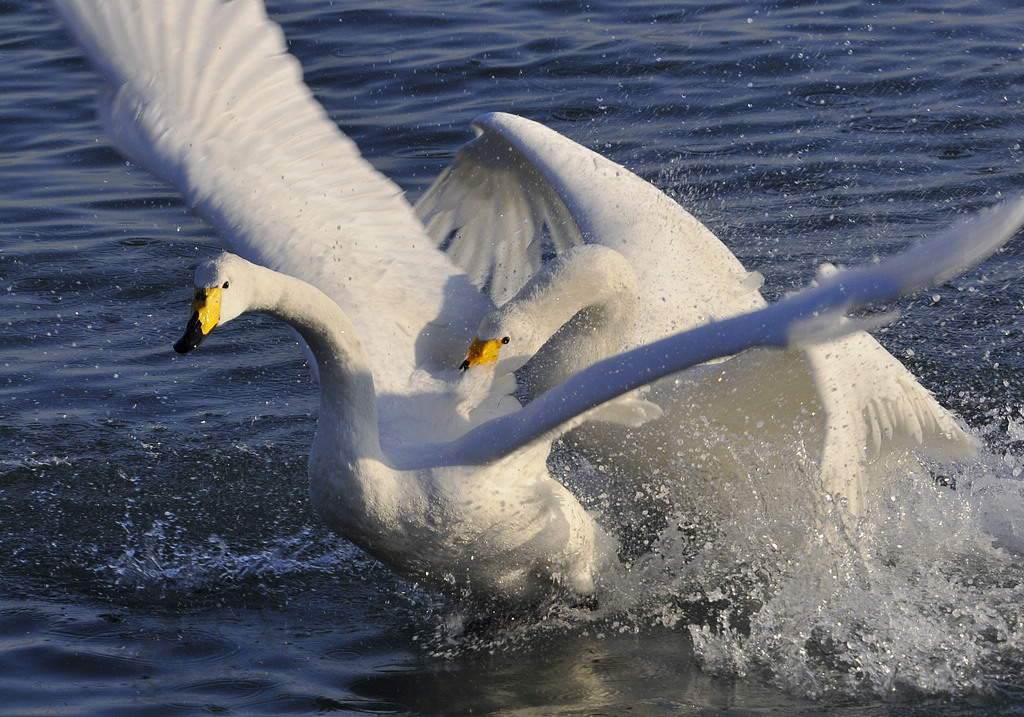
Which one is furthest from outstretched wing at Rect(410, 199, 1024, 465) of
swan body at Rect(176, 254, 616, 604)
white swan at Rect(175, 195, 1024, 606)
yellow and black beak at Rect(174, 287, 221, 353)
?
yellow and black beak at Rect(174, 287, 221, 353)

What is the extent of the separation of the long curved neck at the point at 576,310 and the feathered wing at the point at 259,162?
0.33 m

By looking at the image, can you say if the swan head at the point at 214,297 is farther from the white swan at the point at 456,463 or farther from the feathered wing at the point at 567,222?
the feathered wing at the point at 567,222

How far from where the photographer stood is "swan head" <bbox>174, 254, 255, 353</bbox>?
155 inches

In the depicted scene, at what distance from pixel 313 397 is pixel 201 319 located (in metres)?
3.28

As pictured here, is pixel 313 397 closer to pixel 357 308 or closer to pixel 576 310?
pixel 357 308

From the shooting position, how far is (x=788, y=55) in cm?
1162

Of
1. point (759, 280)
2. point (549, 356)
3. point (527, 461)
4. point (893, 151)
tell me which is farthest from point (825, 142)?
point (527, 461)

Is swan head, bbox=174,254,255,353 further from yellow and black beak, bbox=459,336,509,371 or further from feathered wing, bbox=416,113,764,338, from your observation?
feathered wing, bbox=416,113,764,338

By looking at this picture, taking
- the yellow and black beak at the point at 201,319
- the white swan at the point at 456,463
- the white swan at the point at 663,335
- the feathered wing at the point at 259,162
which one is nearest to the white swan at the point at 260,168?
the feathered wing at the point at 259,162

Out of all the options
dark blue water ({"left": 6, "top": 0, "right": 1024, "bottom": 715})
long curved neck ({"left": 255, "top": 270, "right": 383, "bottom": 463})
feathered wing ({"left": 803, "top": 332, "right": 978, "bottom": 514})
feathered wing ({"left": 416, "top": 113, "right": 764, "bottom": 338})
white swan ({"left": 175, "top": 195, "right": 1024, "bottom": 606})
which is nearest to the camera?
white swan ({"left": 175, "top": 195, "right": 1024, "bottom": 606})

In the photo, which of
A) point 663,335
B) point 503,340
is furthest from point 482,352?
point 663,335

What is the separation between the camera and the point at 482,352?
4.88m

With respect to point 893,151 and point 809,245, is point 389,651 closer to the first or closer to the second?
point 809,245

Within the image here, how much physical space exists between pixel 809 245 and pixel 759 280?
2.63 metres
